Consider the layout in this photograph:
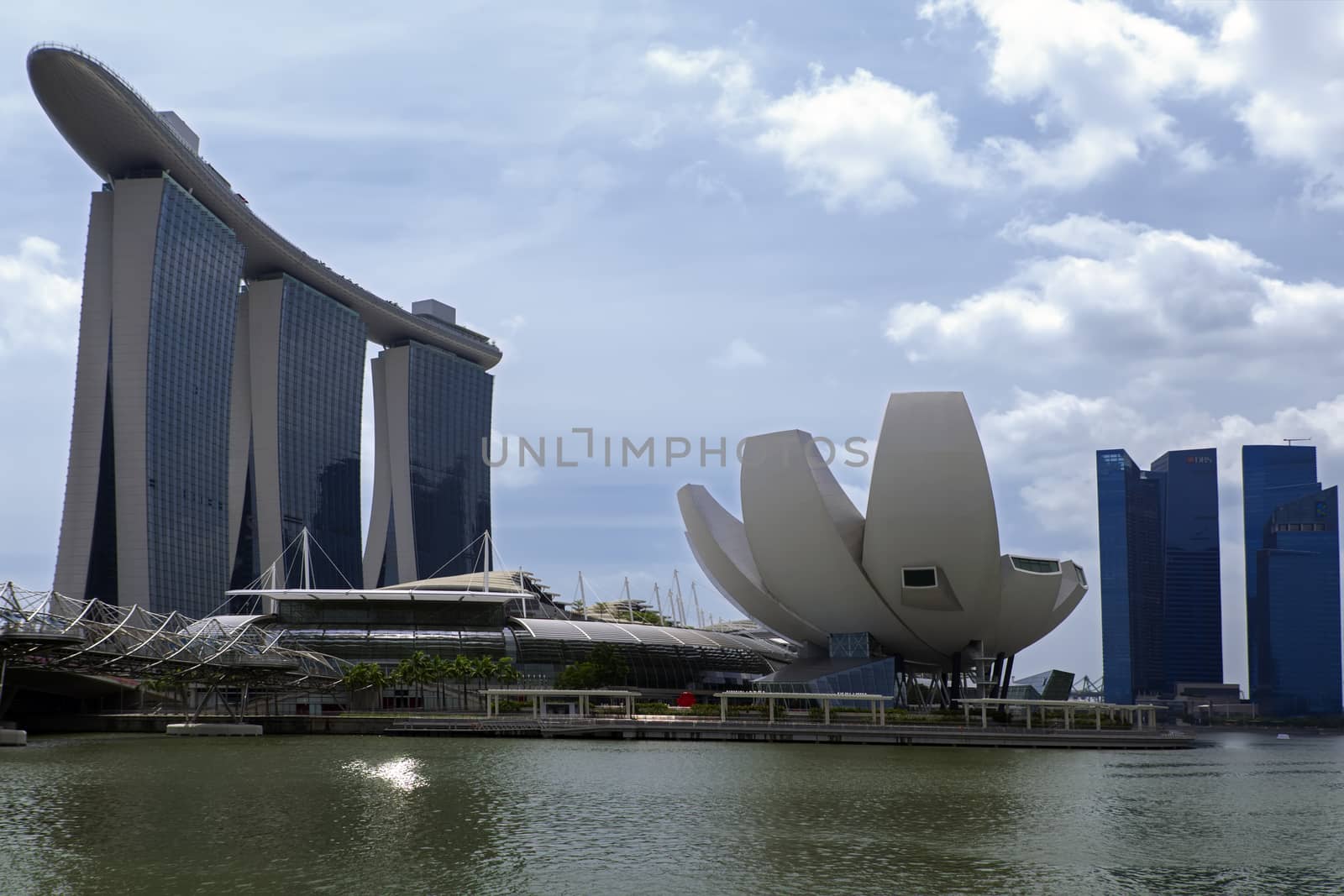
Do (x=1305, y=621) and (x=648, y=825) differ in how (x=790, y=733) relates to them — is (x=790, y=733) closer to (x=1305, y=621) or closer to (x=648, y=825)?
(x=648, y=825)

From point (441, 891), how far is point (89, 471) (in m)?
88.2

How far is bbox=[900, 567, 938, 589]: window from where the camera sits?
231 ft

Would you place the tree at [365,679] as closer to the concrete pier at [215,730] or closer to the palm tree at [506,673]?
the palm tree at [506,673]

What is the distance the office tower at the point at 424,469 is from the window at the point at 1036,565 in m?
91.5

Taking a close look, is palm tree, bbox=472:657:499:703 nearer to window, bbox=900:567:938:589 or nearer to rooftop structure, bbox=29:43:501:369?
window, bbox=900:567:938:589

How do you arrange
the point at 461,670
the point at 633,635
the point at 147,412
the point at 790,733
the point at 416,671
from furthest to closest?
the point at 147,412, the point at 633,635, the point at 416,671, the point at 461,670, the point at 790,733

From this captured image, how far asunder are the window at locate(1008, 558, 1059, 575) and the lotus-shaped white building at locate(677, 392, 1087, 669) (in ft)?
0.26

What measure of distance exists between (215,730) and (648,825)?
4256 centimetres

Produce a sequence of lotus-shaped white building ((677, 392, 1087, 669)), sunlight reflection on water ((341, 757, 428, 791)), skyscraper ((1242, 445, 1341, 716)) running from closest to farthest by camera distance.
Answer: sunlight reflection on water ((341, 757, 428, 791)) < lotus-shaped white building ((677, 392, 1087, 669)) < skyscraper ((1242, 445, 1341, 716))

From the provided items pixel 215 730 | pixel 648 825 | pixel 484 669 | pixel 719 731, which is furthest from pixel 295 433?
pixel 648 825

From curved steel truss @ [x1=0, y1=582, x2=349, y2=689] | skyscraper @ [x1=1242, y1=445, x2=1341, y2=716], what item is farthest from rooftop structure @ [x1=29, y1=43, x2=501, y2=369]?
skyscraper @ [x1=1242, y1=445, x2=1341, y2=716]

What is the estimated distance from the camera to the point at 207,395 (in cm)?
11275

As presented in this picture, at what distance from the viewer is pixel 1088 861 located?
82.9 feet

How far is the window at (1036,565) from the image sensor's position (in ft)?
251
